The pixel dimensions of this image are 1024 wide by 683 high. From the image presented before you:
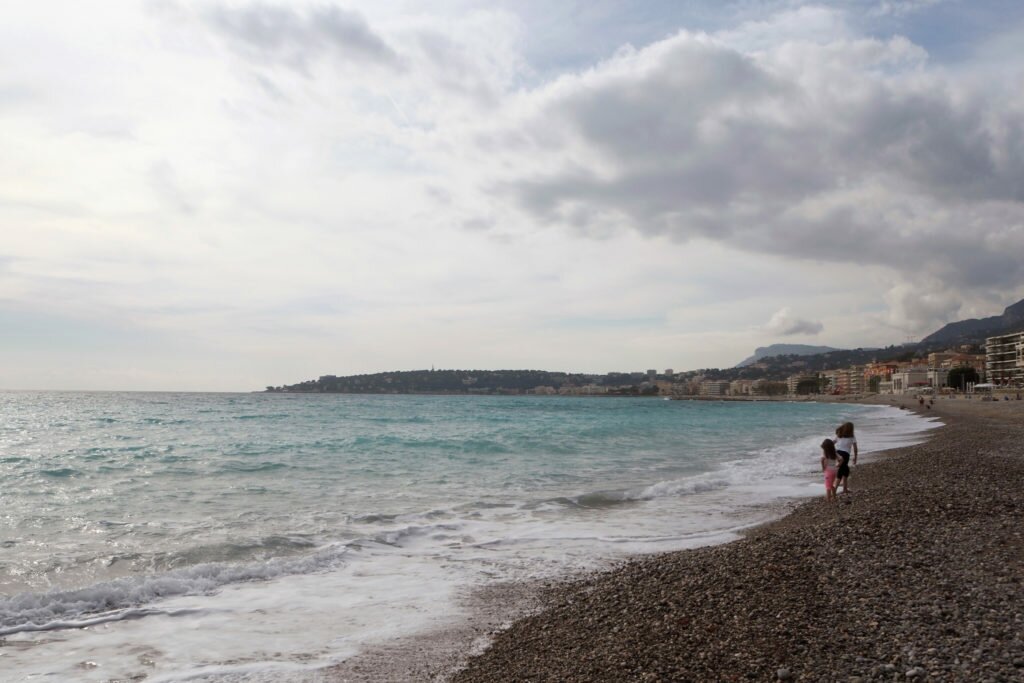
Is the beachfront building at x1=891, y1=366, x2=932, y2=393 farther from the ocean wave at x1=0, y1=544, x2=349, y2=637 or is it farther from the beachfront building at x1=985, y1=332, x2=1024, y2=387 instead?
the ocean wave at x1=0, y1=544, x2=349, y2=637

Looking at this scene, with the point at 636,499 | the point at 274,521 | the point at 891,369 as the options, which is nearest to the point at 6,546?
the point at 274,521

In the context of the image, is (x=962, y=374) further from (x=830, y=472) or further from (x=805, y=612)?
(x=805, y=612)

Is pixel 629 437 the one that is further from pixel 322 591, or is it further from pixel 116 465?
pixel 322 591

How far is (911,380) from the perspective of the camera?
5950 inches

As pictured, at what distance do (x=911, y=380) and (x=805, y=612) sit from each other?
170 metres

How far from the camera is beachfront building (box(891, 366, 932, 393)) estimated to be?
484ft

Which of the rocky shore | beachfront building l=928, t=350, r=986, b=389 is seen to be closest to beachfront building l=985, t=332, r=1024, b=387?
beachfront building l=928, t=350, r=986, b=389

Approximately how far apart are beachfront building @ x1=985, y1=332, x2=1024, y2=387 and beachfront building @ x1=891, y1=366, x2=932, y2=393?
38.5ft

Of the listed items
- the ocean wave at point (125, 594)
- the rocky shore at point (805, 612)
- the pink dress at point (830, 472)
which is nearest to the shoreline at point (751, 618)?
the rocky shore at point (805, 612)

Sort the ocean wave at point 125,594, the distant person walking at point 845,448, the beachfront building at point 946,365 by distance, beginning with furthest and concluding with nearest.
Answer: the beachfront building at point 946,365 < the distant person walking at point 845,448 < the ocean wave at point 125,594

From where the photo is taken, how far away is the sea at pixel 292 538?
6664mm

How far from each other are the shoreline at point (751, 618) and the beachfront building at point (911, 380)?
6179 inches

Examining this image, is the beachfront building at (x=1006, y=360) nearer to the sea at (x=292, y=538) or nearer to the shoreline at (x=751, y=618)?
the sea at (x=292, y=538)

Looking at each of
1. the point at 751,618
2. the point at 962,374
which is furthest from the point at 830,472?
the point at 962,374
